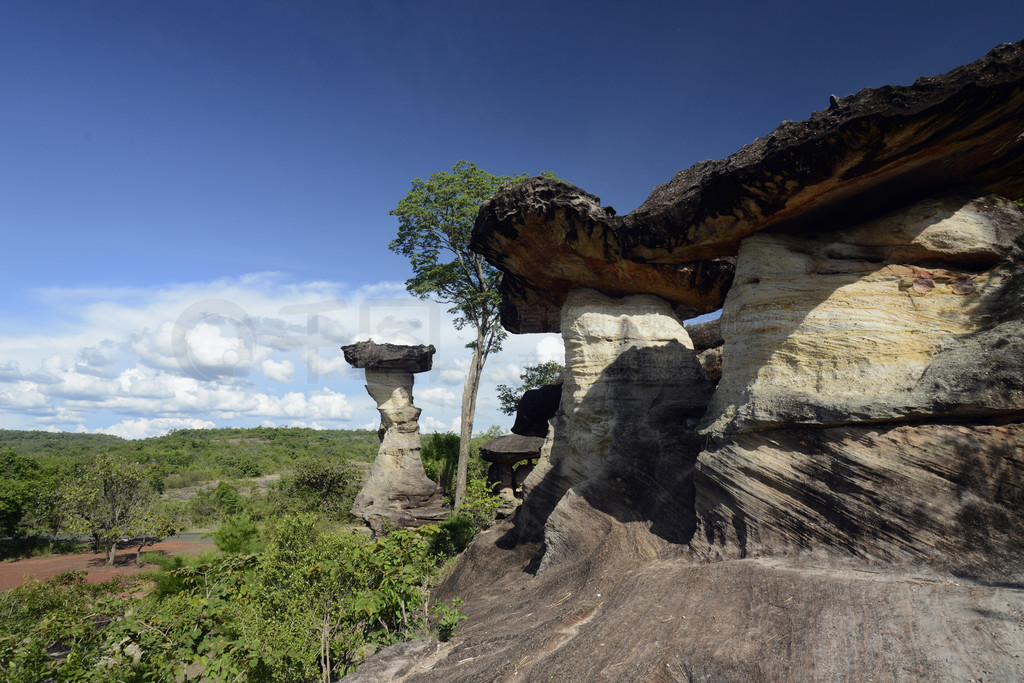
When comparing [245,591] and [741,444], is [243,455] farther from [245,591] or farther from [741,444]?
[741,444]

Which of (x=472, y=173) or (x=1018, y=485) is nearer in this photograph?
(x=1018, y=485)

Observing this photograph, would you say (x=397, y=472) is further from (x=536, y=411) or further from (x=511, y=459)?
(x=536, y=411)

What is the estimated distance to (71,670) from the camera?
18.8 feet

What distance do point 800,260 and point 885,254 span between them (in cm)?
98

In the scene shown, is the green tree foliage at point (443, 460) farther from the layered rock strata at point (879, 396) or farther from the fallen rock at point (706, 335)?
the layered rock strata at point (879, 396)

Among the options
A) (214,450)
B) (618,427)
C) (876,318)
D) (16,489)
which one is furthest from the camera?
(214,450)

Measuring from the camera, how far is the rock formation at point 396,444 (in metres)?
20.7

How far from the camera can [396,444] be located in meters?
22.3

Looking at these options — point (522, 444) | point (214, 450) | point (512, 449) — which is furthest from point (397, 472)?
point (214, 450)

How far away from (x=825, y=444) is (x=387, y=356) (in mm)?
19094

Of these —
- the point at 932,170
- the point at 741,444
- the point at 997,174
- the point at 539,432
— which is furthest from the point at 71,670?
the point at 539,432

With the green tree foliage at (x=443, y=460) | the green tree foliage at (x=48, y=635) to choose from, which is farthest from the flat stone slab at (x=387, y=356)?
the green tree foliage at (x=48, y=635)

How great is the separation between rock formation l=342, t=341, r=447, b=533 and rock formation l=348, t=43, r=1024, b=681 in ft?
42.4

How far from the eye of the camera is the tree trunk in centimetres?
2030
